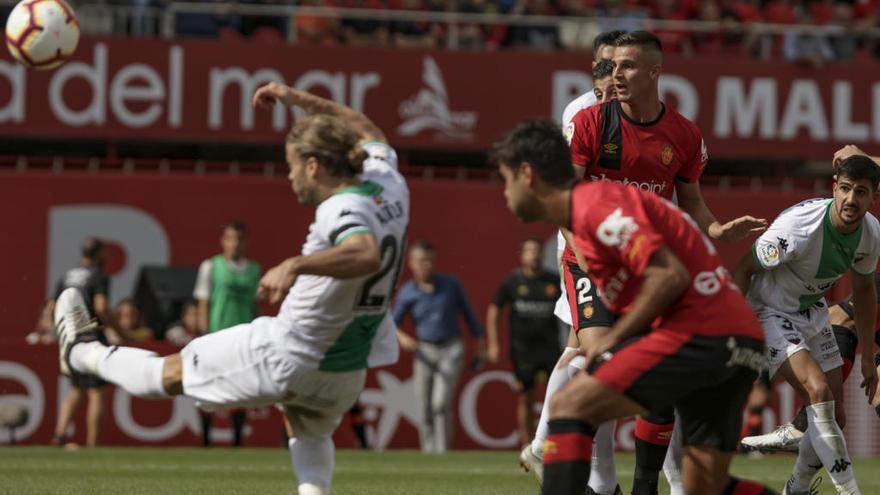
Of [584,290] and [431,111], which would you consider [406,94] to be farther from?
[584,290]

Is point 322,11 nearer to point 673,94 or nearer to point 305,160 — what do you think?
point 673,94

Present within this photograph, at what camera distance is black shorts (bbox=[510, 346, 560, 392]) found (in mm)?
18344

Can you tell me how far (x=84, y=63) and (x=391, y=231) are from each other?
52.0 feet

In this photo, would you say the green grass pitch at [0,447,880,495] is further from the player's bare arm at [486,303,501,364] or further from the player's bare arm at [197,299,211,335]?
the player's bare arm at [197,299,211,335]

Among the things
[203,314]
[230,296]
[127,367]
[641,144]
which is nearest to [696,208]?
[641,144]

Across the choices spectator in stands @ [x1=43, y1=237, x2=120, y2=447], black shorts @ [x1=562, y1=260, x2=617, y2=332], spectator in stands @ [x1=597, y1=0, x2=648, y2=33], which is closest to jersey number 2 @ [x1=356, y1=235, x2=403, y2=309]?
black shorts @ [x1=562, y1=260, x2=617, y2=332]

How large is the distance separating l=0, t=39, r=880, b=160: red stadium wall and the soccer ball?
31.2 ft

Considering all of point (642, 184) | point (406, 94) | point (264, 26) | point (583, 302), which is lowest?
point (583, 302)

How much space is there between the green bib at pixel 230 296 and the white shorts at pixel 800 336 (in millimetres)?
8980

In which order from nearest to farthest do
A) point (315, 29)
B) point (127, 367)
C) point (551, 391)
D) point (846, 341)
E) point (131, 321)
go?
point (127, 367)
point (551, 391)
point (846, 341)
point (131, 321)
point (315, 29)

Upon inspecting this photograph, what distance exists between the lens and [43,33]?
12.9m

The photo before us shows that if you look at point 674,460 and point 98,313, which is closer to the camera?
point 674,460

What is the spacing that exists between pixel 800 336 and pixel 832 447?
0.76 m

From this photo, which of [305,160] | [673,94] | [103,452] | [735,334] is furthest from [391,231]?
[673,94]
